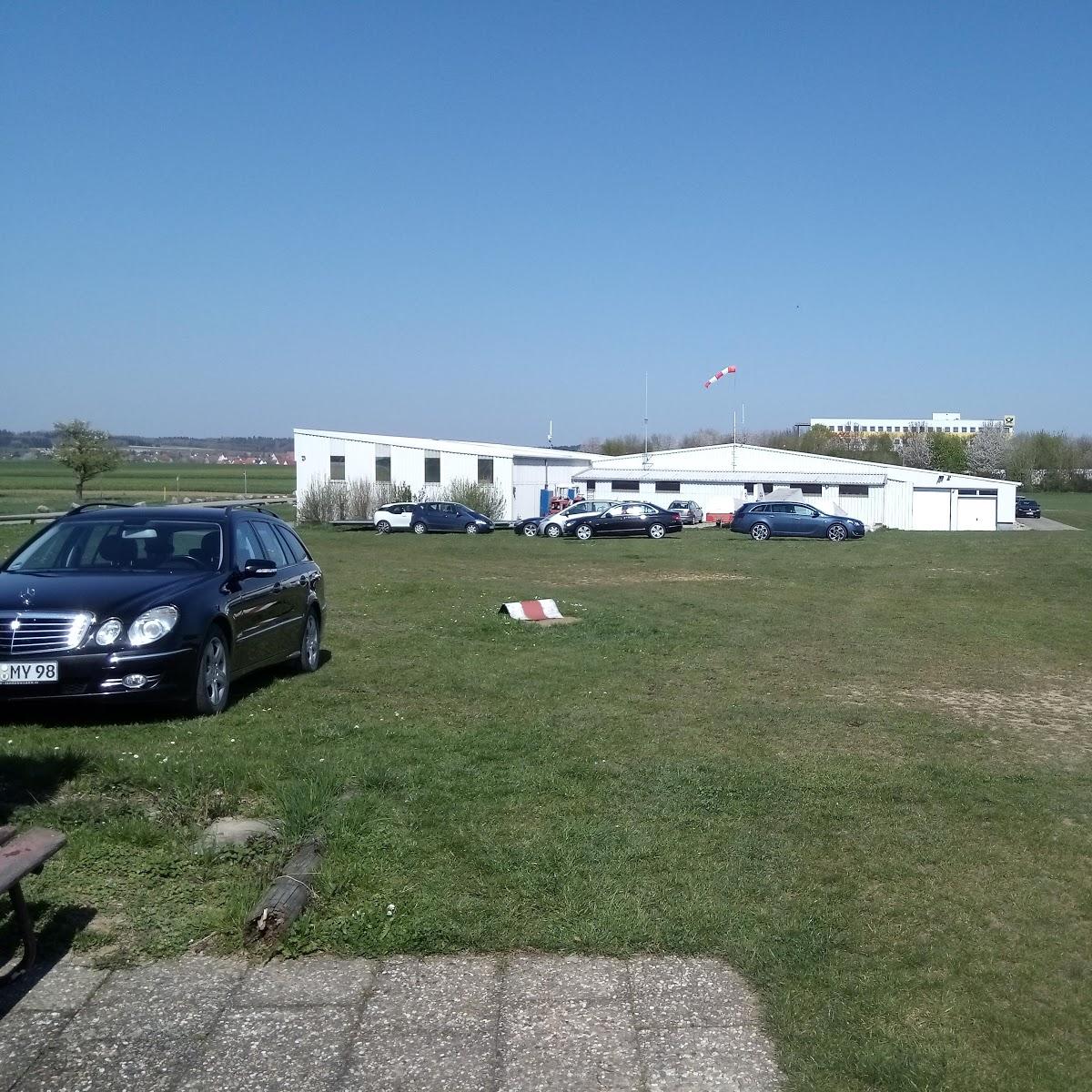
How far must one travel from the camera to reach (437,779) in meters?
6.57

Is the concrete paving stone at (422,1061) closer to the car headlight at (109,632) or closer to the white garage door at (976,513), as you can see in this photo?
the car headlight at (109,632)

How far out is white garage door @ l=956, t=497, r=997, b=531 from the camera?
61.9 meters

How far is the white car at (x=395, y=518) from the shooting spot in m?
50.2

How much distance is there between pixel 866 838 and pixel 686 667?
18.9 feet

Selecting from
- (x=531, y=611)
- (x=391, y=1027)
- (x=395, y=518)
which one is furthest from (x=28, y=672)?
(x=395, y=518)

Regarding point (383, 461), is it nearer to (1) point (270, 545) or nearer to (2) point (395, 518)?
(2) point (395, 518)

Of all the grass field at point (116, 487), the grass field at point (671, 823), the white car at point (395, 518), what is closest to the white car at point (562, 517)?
the white car at point (395, 518)

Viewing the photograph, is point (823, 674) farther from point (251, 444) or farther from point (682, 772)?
point (251, 444)

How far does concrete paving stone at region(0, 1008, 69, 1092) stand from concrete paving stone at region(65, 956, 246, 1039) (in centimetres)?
6

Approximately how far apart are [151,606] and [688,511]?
50.1 m

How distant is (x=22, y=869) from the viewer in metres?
3.94

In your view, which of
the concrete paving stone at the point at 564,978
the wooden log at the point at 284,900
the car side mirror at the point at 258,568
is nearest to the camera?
the concrete paving stone at the point at 564,978

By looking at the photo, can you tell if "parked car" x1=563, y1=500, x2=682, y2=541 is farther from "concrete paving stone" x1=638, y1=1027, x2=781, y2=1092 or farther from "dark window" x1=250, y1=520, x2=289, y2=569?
"concrete paving stone" x1=638, y1=1027, x2=781, y2=1092

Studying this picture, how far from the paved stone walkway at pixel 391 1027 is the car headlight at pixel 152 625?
12.8 ft
